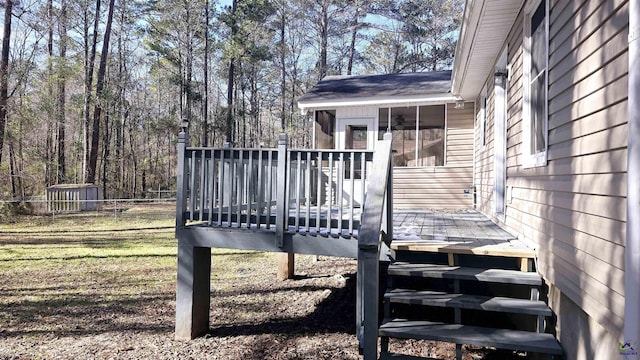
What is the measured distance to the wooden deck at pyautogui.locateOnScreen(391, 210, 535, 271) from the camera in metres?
3.14

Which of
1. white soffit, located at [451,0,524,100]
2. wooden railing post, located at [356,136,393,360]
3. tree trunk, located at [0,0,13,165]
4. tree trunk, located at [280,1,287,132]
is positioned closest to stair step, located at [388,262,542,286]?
wooden railing post, located at [356,136,393,360]

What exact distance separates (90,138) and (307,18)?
504 inches

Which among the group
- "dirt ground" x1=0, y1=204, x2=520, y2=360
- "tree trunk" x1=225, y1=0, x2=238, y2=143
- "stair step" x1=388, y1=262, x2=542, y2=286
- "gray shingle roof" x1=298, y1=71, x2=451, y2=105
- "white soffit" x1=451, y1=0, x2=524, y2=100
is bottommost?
"dirt ground" x1=0, y1=204, x2=520, y2=360

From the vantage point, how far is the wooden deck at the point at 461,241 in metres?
3.14

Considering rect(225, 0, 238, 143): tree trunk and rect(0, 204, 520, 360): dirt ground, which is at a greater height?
rect(225, 0, 238, 143): tree trunk

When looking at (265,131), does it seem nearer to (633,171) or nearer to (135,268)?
(135,268)

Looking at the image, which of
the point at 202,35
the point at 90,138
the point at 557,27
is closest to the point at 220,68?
the point at 202,35

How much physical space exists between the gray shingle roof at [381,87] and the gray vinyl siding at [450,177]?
72 cm

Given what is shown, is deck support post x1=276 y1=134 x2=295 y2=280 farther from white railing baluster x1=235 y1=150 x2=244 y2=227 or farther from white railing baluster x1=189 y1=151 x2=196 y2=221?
white railing baluster x1=189 y1=151 x2=196 y2=221

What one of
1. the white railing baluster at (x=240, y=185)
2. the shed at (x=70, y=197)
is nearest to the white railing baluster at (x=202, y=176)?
the white railing baluster at (x=240, y=185)

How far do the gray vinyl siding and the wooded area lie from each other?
13.9 m

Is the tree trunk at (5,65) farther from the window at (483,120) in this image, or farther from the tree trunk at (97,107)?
the window at (483,120)

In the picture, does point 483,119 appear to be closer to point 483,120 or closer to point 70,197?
point 483,120

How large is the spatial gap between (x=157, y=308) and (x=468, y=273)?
148 inches
